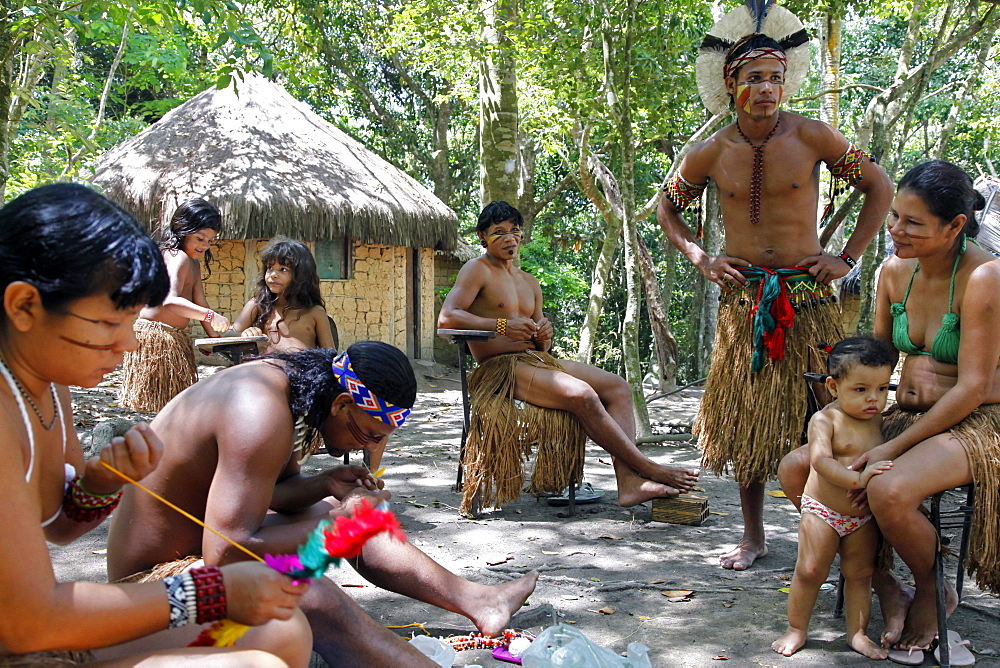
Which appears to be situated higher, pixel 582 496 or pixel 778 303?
pixel 778 303

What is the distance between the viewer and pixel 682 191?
4.11 meters

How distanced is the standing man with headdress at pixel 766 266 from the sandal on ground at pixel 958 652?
0.99 metres

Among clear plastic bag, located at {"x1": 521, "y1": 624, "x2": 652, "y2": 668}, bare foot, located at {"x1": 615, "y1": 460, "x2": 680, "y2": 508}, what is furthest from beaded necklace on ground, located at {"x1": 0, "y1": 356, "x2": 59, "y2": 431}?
bare foot, located at {"x1": 615, "y1": 460, "x2": 680, "y2": 508}

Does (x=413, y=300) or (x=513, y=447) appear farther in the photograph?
(x=413, y=300)

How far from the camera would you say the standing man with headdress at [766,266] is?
3.68 meters

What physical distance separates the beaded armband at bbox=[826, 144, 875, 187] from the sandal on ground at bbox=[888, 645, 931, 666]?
2.02 metres

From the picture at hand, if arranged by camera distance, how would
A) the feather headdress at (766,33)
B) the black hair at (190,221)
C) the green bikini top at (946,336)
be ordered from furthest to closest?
1. the black hair at (190,221)
2. the feather headdress at (766,33)
3. the green bikini top at (946,336)

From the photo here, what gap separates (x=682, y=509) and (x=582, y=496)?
0.71 m

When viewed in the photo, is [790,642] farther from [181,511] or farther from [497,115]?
[497,115]

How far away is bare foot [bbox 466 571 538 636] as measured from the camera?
8.66 ft

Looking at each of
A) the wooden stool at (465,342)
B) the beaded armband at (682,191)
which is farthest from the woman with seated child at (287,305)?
the beaded armband at (682,191)

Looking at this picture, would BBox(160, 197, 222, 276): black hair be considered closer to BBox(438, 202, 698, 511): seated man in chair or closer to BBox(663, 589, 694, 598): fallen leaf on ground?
BBox(438, 202, 698, 511): seated man in chair

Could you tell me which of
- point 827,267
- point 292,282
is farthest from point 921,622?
point 292,282

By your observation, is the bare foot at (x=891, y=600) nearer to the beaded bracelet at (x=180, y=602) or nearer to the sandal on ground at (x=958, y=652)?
the sandal on ground at (x=958, y=652)
